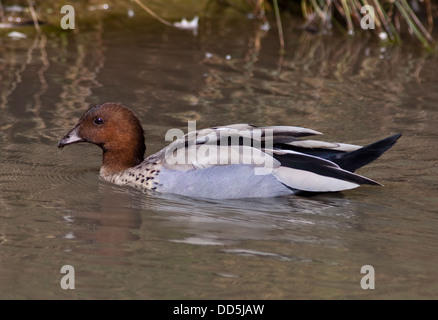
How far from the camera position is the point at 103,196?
6.91m

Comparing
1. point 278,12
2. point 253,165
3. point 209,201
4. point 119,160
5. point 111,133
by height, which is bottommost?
point 209,201

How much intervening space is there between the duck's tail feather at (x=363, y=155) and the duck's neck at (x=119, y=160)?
64.0 inches

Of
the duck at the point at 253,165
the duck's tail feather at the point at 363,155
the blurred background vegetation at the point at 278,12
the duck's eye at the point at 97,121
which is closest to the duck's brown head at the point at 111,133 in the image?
the duck's eye at the point at 97,121

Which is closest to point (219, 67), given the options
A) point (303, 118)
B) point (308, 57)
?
point (308, 57)

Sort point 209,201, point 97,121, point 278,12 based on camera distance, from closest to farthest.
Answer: point 209,201 < point 97,121 < point 278,12

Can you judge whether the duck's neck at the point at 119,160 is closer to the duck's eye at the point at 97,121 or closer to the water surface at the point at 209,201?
the water surface at the point at 209,201

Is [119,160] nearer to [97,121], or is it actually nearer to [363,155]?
[97,121]

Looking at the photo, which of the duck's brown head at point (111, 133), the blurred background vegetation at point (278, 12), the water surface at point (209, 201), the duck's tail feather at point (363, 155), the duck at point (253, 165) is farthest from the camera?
the blurred background vegetation at point (278, 12)

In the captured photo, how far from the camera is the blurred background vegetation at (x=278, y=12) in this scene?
462 inches

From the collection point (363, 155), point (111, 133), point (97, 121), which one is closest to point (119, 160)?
point (111, 133)

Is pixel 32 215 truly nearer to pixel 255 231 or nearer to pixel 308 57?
pixel 255 231

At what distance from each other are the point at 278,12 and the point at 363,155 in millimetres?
5248

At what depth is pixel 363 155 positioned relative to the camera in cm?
693
